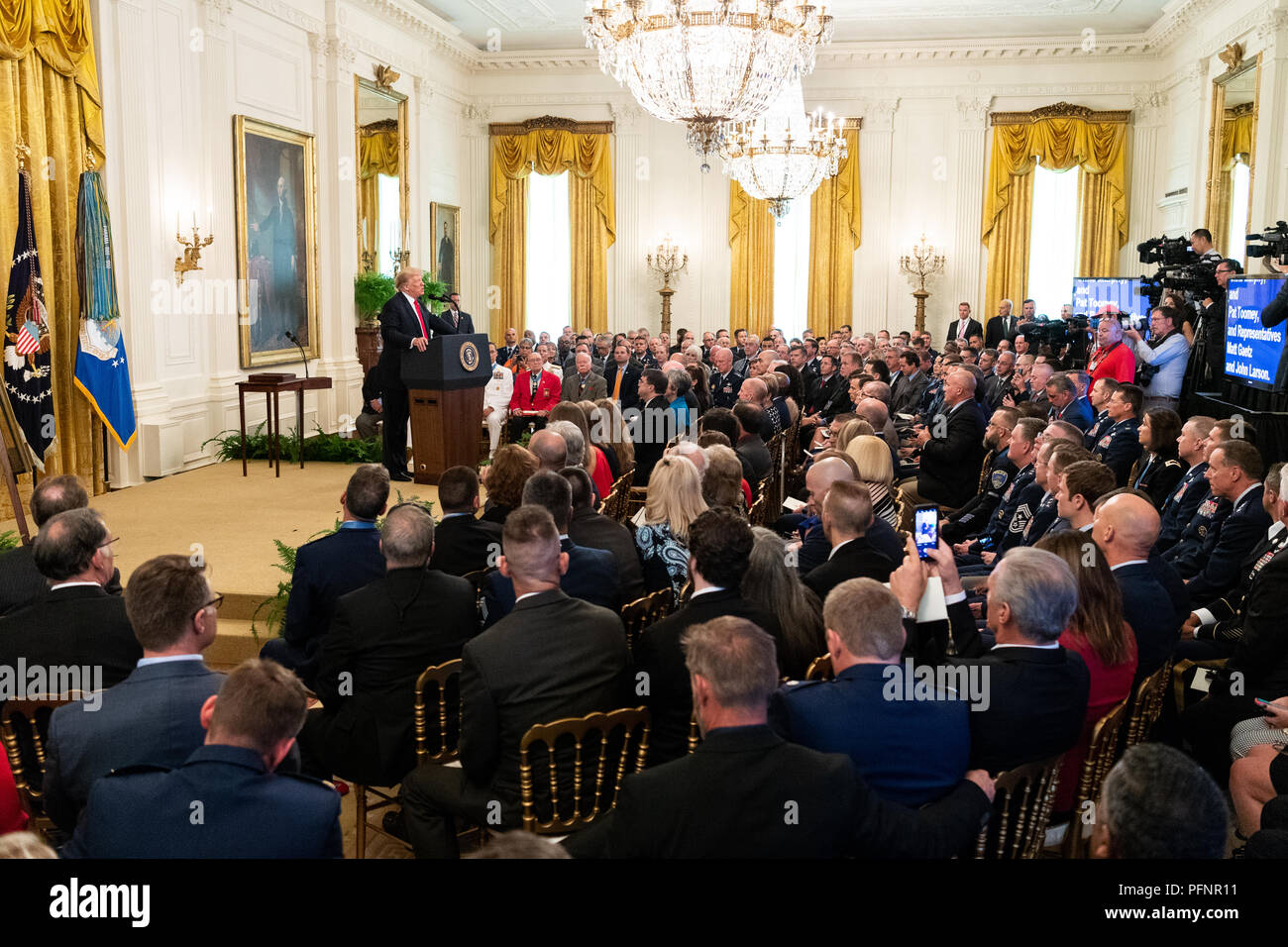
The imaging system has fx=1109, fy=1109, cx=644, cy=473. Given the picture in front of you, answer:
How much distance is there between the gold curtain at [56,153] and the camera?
309 inches

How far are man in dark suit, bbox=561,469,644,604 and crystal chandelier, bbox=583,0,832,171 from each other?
147 inches

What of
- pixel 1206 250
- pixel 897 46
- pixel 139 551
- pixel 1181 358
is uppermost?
pixel 897 46

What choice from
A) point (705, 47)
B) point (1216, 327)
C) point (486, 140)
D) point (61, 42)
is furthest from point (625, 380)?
point (486, 140)

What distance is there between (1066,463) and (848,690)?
305 centimetres

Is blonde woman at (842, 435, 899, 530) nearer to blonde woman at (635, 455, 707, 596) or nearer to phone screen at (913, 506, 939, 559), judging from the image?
blonde woman at (635, 455, 707, 596)

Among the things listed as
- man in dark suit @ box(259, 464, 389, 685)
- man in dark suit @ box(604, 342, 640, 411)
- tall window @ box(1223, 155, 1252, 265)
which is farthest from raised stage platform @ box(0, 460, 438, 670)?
tall window @ box(1223, 155, 1252, 265)

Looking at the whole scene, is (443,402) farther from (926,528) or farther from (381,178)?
(381,178)

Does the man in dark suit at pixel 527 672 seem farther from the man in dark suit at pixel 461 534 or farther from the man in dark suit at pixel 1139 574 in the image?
the man in dark suit at pixel 1139 574

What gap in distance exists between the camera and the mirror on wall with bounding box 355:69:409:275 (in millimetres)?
14391

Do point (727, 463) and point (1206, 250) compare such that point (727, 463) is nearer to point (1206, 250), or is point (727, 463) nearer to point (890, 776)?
point (890, 776)

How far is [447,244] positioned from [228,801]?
1598 centimetres

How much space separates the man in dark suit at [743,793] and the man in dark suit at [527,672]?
2.79 ft

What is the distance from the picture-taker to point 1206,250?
1041 centimetres
